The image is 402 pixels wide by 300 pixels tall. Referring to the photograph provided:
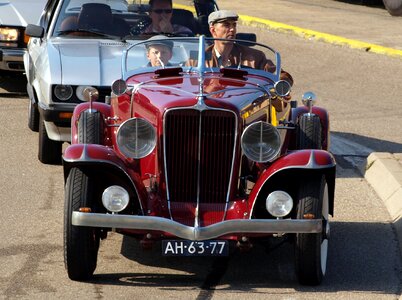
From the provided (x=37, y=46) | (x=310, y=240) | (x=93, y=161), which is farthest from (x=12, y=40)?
(x=310, y=240)

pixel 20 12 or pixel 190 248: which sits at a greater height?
pixel 190 248

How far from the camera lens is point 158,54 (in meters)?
8.90

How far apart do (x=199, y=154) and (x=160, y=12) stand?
431cm

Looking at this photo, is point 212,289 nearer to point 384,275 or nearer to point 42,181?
point 384,275

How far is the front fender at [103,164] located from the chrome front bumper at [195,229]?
367mm

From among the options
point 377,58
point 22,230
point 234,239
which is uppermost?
point 234,239

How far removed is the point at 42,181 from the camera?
10.2 meters

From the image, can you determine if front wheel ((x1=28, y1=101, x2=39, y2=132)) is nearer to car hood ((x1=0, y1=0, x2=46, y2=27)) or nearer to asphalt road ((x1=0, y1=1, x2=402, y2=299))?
asphalt road ((x1=0, y1=1, x2=402, y2=299))

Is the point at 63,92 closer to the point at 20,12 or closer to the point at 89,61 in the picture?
the point at 89,61

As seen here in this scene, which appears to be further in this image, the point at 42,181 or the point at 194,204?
the point at 42,181

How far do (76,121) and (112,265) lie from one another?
130 cm

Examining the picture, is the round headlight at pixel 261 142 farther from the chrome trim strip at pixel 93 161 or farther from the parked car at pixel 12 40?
the parked car at pixel 12 40

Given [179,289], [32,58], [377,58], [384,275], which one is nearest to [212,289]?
[179,289]

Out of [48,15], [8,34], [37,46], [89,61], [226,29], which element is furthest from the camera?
[8,34]
